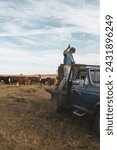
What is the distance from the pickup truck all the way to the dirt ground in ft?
1.18

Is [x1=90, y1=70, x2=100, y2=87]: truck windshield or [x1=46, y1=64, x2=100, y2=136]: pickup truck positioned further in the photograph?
[x1=90, y1=70, x2=100, y2=87]: truck windshield

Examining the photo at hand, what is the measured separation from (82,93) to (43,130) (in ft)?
5.19

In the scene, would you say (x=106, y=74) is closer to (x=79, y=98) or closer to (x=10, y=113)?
(x=79, y=98)

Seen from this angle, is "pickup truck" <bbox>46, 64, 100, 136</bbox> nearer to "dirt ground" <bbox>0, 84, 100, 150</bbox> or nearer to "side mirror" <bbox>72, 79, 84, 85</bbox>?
"side mirror" <bbox>72, 79, 84, 85</bbox>

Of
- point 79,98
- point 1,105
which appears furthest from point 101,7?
point 1,105

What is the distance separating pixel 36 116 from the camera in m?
12.8

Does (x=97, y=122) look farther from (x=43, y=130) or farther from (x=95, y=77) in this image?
(x=95, y=77)

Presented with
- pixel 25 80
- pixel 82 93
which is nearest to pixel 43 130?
pixel 82 93

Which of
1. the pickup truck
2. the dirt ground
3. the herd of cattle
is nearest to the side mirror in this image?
the pickup truck

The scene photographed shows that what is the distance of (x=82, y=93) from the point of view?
36.9 feet

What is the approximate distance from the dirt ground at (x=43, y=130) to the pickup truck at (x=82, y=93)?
0.36 metres

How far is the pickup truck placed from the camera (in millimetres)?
10298

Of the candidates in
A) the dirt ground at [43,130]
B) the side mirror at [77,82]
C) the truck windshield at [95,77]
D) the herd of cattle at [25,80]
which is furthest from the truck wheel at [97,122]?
the herd of cattle at [25,80]

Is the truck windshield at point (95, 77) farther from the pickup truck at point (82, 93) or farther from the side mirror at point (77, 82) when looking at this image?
the side mirror at point (77, 82)
